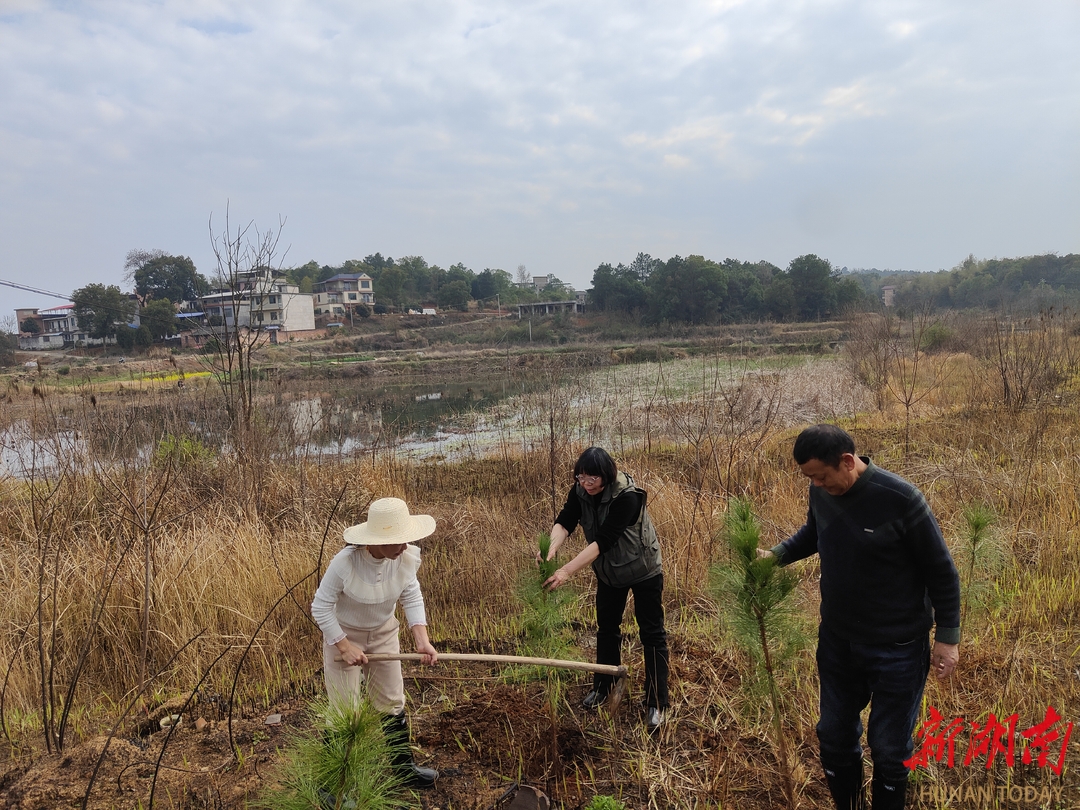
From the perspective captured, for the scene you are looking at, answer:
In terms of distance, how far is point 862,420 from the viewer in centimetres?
1077

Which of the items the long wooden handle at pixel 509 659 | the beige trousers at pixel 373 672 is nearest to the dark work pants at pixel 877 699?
the long wooden handle at pixel 509 659

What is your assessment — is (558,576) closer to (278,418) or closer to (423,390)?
(278,418)

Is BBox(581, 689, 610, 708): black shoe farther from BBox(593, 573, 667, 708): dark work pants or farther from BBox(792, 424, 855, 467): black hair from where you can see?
BBox(792, 424, 855, 467): black hair

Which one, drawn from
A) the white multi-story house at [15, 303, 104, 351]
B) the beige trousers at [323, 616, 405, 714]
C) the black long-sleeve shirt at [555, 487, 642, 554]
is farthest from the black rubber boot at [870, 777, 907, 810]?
the white multi-story house at [15, 303, 104, 351]

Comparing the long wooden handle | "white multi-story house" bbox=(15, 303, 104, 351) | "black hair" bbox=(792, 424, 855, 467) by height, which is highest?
"white multi-story house" bbox=(15, 303, 104, 351)

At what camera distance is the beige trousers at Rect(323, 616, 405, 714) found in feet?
8.36

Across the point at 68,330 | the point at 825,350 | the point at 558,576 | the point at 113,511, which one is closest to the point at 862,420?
the point at 558,576

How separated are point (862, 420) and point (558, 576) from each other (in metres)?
9.78

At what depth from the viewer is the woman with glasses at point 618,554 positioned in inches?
113

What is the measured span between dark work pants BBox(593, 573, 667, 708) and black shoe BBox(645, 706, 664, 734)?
0.03 m

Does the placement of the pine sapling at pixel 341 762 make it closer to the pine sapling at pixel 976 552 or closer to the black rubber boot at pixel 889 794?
the black rubber boot at pixel 889 794

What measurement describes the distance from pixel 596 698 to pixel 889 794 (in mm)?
1459

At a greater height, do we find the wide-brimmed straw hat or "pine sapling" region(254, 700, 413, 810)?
the wide-brimmed straw hat

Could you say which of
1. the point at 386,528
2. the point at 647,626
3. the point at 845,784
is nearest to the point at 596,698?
the point at 647,626
